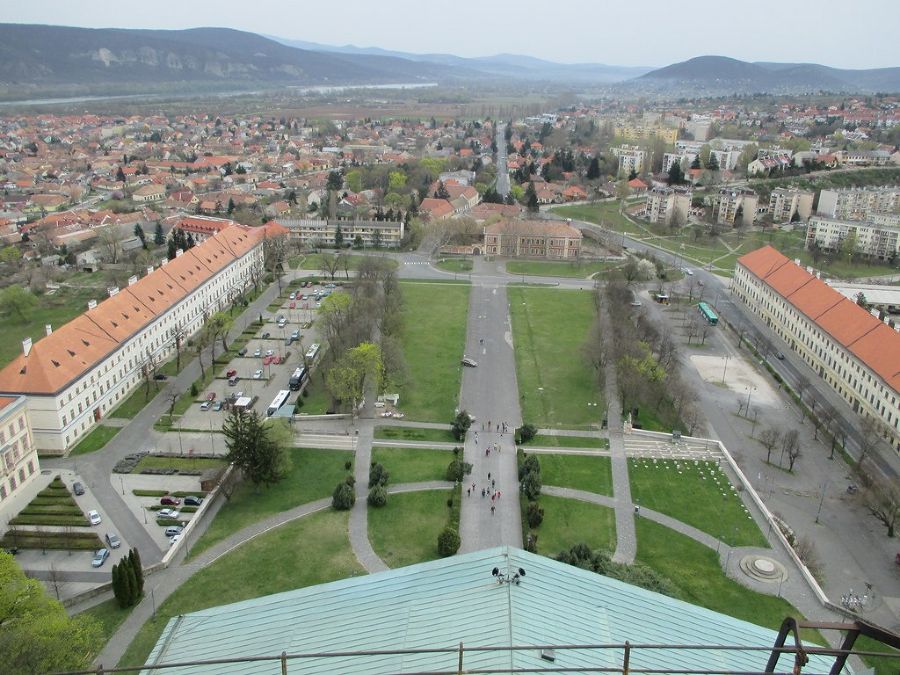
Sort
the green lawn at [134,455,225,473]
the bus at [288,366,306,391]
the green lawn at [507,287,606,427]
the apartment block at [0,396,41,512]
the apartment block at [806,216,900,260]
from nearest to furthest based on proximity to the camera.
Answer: the apartment block at [0,396,41,512] < the green lawn at [134,455,225,473] < the green lawn at [507,287,606,427] < the bus at [288,366,306,391] < the apartment block at [806,216,900,260]

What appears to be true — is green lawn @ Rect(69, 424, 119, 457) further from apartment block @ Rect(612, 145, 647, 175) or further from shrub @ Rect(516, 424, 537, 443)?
apartment block @ Rect(612, 145, 647, 175)

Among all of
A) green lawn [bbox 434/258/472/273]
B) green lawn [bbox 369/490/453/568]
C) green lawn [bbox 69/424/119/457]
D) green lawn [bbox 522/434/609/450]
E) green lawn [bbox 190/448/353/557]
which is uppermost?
green lawn [bbox 434/258/472/273]

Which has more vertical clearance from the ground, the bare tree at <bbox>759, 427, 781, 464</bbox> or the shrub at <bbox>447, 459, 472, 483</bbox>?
the bare tree at <bbox>759, 427, 781, 464</bbox>

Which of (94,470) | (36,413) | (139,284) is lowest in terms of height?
(94,470)

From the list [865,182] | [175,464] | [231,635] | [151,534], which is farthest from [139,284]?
[865,182]

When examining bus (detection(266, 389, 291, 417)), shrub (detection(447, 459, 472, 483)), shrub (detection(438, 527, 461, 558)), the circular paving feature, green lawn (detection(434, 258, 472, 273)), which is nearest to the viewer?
the circular paving feature

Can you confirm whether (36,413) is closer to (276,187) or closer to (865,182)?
(276,187)

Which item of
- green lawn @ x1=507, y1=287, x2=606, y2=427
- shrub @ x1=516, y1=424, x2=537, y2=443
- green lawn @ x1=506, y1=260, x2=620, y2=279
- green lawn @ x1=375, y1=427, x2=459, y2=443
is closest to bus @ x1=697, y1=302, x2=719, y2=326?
green lawn @ x1=507, y1=287, x2=606, y2=427
